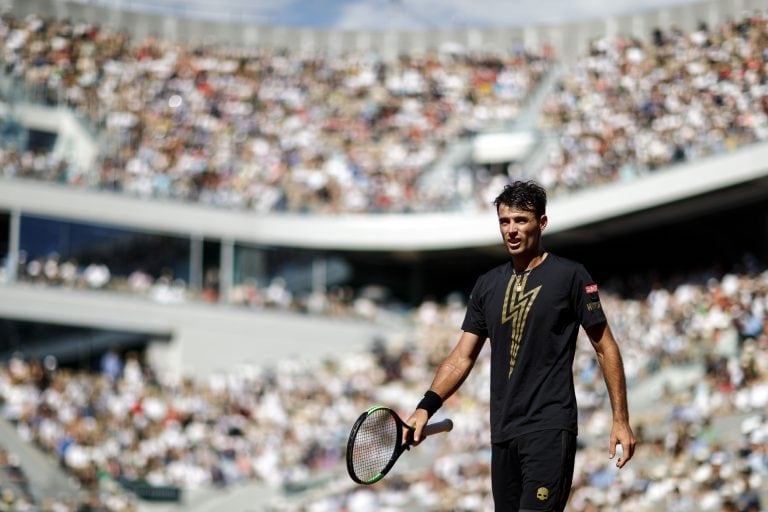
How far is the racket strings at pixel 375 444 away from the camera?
229 inches

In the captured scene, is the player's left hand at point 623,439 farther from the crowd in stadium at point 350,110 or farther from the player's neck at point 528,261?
the crowd in stadium at point 350,110

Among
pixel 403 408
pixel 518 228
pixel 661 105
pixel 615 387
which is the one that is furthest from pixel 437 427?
pixel 661 105

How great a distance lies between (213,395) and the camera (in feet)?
84.6

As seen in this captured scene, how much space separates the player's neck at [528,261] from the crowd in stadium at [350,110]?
20.3 metres

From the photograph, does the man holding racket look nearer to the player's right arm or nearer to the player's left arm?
the player's left arm

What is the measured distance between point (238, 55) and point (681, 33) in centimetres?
1199

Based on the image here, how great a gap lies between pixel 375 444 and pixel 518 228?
118 centimetres

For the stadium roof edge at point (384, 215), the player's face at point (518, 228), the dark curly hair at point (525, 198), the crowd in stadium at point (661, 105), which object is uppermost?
the crowd in stadium at point (661, 105)

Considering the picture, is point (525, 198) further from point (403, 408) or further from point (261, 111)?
point (261, 111)

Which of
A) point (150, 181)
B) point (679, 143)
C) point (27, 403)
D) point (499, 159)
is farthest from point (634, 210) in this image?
point (27, 403)

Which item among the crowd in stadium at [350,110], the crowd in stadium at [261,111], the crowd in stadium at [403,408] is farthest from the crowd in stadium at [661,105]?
the crowd in stadium at [261,111]

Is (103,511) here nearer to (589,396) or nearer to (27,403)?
(27,403)

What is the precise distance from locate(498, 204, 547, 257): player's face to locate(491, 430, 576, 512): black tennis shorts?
2.63ft

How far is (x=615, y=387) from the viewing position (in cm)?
548
